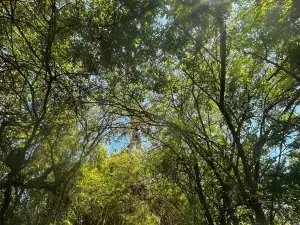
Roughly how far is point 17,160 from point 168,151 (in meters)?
2.63

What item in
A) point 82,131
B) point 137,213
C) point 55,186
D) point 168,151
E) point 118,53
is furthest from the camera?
point 137,213

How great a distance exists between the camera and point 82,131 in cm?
456

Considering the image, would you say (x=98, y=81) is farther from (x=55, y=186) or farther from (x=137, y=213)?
Answer: (x=137, y=213)

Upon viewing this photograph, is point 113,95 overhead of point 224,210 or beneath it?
overhead

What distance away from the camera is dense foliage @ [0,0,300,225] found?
9.04 ft

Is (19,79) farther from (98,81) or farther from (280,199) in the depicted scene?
(280,199)

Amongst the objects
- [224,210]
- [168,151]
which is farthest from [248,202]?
[168,151]

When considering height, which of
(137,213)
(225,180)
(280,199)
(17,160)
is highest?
(137,213)

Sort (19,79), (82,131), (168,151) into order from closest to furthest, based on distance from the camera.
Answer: (19,79), (82,131), (168,151)

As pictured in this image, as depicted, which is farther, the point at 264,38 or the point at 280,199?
the point at 280,199

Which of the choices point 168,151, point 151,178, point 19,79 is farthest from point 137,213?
point 19,79

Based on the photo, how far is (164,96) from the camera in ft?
13.7

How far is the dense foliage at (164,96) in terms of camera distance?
9.04 feet

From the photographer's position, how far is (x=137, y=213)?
7.53 m
